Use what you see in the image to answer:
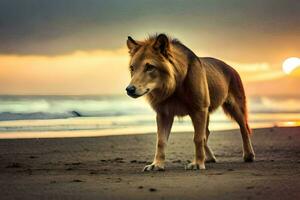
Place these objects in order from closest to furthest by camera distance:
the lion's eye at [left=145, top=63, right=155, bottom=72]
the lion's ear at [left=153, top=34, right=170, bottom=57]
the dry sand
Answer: the dry sand
the lion's eye at [left=145, top=63, right=155, bottom=72]
the lion's ear at [left=153, top=34, right=170, bottom=57]

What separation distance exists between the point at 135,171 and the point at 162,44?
1.94 meters

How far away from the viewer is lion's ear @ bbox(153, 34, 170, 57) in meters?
10.0

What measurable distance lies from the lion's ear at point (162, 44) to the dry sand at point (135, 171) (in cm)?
180

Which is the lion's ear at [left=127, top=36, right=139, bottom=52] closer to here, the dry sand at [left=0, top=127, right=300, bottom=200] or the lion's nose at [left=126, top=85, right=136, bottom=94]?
the lion's nose at [left=126, top=85, right=136, bottom=94]

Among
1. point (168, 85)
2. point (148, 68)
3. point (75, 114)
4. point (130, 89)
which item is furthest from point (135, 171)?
point (75, 114)

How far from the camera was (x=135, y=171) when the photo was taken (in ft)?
32.6

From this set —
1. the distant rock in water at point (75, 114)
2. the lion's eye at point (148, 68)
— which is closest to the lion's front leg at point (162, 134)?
the lion's eye at point (148, 68)

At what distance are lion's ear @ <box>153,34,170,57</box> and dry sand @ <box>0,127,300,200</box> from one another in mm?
1797

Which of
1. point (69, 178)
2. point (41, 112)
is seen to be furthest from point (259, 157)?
point (41, 112)

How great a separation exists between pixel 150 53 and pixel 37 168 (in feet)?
8.13

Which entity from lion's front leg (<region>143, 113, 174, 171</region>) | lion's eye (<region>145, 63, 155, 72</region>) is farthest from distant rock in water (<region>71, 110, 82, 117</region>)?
lion's eye (<region>145, 63, 155, 72</region>)

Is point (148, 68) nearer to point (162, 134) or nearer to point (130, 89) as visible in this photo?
point (130, 89)

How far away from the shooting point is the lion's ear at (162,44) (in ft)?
32.8

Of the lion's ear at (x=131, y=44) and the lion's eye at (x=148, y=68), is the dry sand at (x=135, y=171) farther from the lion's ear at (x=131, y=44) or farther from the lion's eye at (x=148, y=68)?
the lion's ear at (x=131, y=44)
